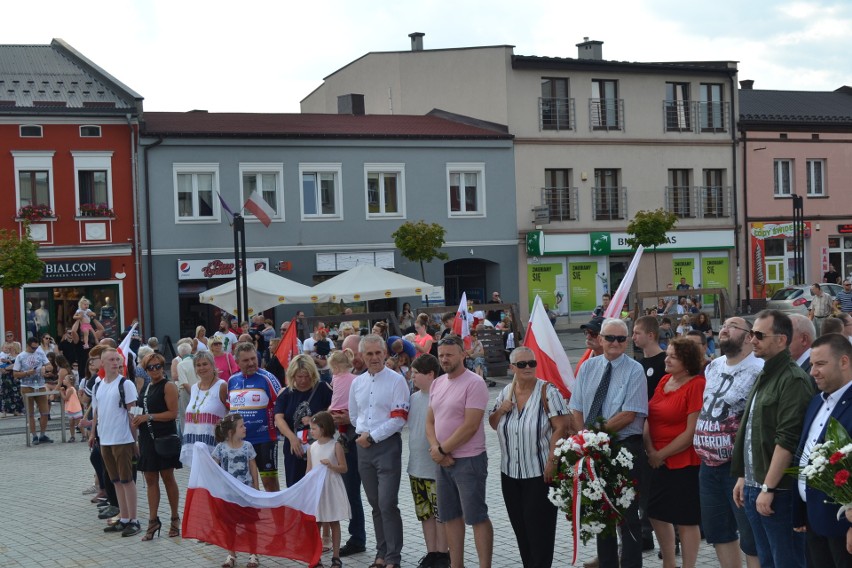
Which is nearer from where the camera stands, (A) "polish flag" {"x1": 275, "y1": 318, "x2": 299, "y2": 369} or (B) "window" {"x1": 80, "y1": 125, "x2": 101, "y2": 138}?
(A) "polish flag" {"x1": 275, "y1": 318, "x2": 299, "y2": 369}

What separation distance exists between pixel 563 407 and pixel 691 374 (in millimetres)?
921

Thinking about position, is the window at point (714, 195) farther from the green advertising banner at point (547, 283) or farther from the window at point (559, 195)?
the green advertising banner at point (547, 283)

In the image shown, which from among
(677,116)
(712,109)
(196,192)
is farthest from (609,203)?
(196,192)

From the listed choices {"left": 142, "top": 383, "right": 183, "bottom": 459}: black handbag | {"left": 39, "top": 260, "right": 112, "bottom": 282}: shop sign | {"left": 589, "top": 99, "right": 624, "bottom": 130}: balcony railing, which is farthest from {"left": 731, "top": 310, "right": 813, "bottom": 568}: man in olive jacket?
{"left": 589, "top": 99, "right": 624, "bottom": 130}: balcony railing

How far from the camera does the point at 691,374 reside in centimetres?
738

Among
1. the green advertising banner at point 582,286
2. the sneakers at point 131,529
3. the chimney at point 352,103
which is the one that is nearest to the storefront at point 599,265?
the green advertising banner at point 582,286

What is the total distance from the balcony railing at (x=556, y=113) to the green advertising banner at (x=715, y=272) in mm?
7858

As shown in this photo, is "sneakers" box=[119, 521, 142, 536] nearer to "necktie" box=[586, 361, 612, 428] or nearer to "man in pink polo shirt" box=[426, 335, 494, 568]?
"man in pink polo shirt" box=[426, 335, 494, 568]

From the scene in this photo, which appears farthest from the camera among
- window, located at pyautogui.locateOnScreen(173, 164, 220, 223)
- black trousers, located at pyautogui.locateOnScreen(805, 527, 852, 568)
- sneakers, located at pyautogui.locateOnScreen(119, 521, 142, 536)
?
window, located at pyautogui.locateOnScreen(173, 164, 220, 223)

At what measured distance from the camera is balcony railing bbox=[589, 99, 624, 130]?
39969 mm

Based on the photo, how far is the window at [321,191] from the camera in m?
35.2

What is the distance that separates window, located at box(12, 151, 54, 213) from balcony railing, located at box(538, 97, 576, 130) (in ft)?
57.5

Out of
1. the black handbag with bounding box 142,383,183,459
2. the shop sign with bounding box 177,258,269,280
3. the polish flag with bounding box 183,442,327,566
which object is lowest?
the polish flag with bounding box 183,442,327,566

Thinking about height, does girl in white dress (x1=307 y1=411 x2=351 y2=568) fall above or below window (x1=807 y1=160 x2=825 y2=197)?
below
